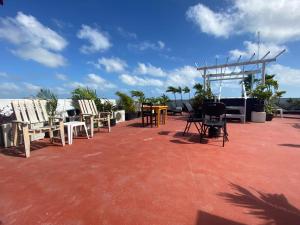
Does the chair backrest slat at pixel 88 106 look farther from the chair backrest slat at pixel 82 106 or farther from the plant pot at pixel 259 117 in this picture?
the plant pot at pixel 259 117

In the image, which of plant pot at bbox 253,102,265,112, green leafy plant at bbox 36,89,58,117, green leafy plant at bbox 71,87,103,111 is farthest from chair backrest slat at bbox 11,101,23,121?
plant pot at bbox 253,102,265,112

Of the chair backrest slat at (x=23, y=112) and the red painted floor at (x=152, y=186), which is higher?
the chair backrest slat at (x=23, y=112)

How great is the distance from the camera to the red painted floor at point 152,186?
1738 mm

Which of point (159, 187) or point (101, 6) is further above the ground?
point (101, 6)

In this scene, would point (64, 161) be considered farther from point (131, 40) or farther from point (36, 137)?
point (131, 40)

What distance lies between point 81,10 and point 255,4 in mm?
7124

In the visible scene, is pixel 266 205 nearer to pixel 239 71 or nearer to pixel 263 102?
pixel 263 102

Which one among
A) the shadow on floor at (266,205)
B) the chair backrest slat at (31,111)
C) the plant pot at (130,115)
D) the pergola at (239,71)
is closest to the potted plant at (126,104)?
the plant pot at (130,115)

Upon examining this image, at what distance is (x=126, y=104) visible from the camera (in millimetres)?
9344

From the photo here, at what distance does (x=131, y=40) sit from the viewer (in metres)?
13.4

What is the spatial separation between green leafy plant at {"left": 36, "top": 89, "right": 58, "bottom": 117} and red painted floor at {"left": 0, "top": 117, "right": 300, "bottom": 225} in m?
1.68

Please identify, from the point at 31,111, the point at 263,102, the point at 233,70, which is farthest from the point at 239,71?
the point at 31,111

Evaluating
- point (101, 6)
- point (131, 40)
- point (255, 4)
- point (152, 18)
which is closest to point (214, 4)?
point (255, 4)

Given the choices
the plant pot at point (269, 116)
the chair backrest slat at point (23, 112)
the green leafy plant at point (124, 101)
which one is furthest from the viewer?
the green leafy plant at point (124, 101)
